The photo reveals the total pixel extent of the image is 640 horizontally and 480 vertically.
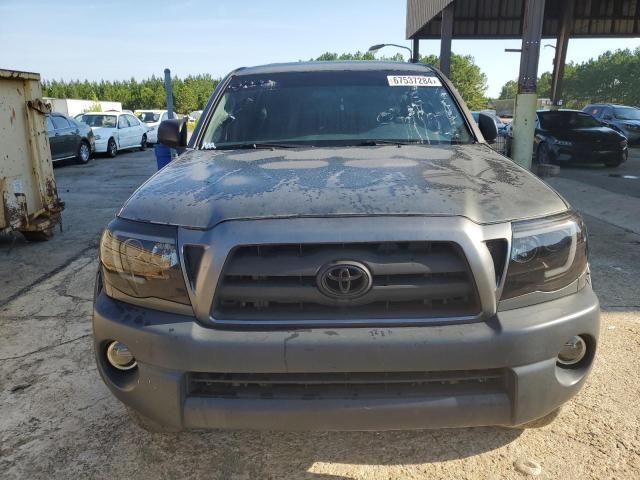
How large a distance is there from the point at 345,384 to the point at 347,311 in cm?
26

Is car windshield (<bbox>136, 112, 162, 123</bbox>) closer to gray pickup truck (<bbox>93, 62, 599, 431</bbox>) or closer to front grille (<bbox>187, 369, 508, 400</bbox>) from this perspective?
gray pickup truck (<bbox>93, 62, 599, 431</bbox>)

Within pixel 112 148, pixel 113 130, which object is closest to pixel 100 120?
pixel 113 130

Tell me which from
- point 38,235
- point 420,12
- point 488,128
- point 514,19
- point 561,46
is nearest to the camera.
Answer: point 488,128

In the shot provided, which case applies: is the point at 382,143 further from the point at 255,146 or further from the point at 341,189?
the point at 341,189

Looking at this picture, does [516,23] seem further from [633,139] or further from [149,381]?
[149,381]

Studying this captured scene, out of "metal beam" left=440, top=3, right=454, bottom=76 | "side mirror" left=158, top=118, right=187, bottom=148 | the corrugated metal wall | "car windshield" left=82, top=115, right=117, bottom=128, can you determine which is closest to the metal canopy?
the corrugated metal wall

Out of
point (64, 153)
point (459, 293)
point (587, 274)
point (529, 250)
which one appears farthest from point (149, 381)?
point (64, 153)

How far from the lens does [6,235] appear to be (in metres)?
6.60

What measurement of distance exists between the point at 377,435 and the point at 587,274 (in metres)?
1.19

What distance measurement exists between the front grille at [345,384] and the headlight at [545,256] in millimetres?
325

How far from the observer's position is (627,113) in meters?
17.4

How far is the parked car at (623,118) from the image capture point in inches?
666

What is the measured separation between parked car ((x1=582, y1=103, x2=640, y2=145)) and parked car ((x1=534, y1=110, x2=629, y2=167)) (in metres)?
4.42

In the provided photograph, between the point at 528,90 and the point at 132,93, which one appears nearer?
the point at 528,90
